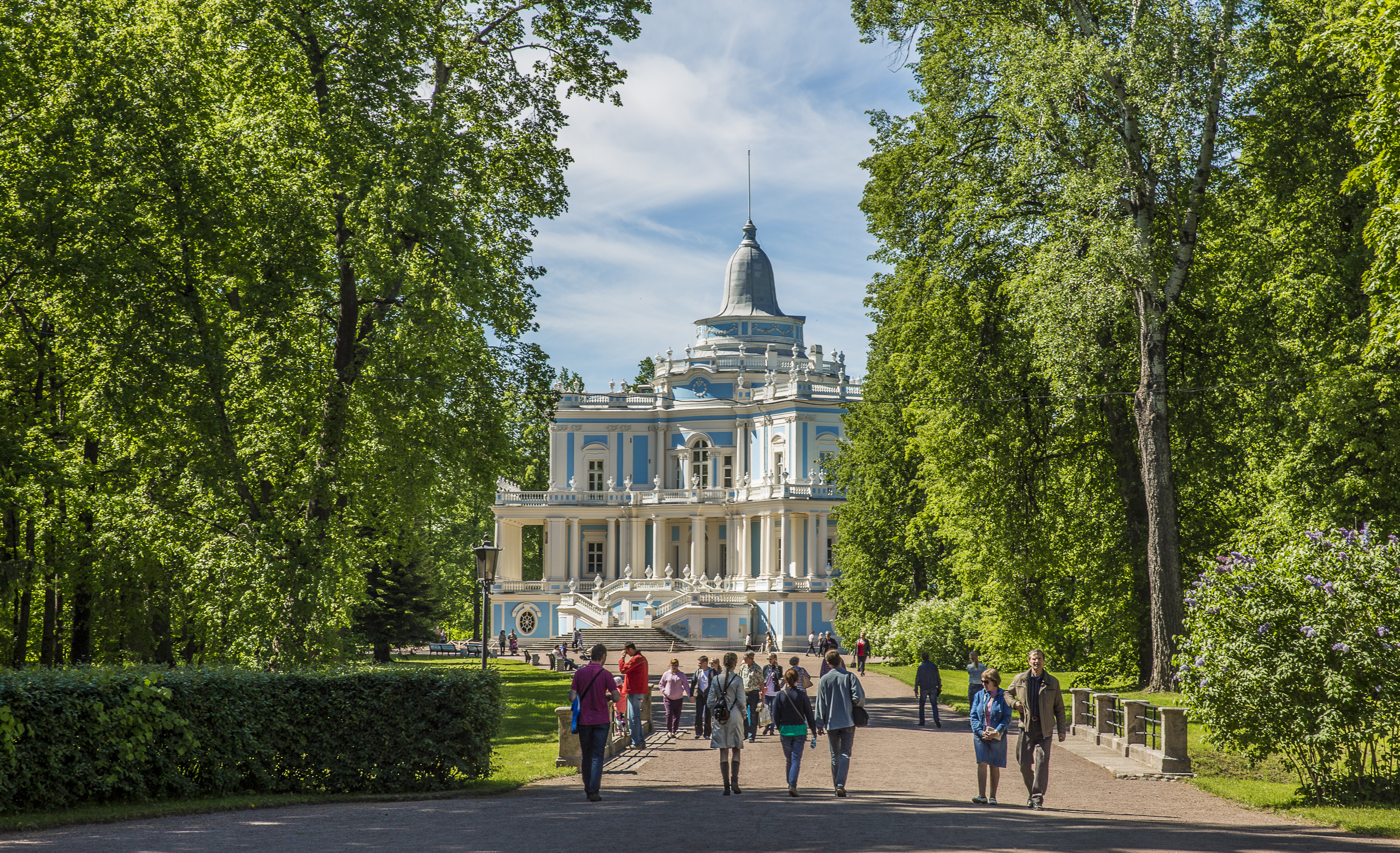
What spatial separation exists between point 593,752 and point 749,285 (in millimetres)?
55706

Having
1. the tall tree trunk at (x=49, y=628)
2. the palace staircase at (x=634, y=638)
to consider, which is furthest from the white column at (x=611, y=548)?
the tall tree trunk at (x=49, y=628)

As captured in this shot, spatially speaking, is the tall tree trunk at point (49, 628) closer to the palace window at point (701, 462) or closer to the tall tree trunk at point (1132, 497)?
the tall tree trunk at point (1132, 497)

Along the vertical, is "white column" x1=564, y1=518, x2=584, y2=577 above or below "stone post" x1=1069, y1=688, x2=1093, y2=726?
above

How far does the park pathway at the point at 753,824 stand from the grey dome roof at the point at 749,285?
173 ft

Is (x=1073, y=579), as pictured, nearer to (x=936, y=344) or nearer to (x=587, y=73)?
(x=936, y=344)

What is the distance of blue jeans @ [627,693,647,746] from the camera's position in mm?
17812

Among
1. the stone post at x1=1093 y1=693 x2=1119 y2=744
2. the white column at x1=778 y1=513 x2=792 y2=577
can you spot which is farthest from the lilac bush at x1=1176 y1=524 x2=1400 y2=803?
the white column at x1=778 y1=513 x2=792 y2=577

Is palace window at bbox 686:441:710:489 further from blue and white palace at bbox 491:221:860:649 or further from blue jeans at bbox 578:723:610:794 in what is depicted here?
blue jeans at bbox 578:723:610:794

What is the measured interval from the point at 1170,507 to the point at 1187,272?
413 centimetres

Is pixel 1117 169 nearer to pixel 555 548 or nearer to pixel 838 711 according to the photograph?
pixel 838 711

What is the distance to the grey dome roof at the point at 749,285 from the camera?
66.2 m

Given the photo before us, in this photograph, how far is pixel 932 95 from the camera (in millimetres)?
21875

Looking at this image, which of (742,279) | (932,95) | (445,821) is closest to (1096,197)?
(932,95)

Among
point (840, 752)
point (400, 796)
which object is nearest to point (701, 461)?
point (840, 752)
